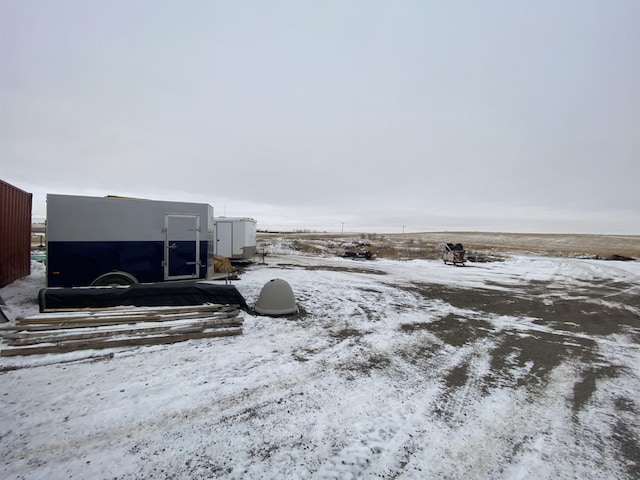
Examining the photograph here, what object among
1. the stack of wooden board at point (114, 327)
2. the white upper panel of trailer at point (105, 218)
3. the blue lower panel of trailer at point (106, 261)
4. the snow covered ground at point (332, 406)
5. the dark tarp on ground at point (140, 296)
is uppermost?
the white upper panel of trailer at point (105, 218)

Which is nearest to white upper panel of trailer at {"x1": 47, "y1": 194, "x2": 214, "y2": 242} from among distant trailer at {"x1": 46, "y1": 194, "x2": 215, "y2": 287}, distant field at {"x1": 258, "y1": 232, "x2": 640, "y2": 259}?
distant trailer at {"x1": 46, "y1": 194, "x2": 215, "y2": 287}

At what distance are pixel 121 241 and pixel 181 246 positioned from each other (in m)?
1.61

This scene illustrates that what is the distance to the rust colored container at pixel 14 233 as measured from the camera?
926cm

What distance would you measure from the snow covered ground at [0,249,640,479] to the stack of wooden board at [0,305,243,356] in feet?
0.85

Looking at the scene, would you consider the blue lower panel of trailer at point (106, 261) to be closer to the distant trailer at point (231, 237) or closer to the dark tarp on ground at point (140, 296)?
the dark tarp on ground at point (140, 296)

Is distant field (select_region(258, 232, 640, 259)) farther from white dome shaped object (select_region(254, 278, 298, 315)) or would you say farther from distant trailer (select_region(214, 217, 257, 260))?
white dome shaped object (select_region(254, 278, 298, 315))

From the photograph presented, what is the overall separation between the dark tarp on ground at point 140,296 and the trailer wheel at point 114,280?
1.17 m

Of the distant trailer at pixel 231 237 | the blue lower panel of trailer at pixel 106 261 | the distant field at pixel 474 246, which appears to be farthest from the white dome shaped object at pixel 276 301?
the distant field at pixel 474 246

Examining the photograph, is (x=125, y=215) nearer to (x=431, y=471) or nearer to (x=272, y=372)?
(x=272, y=372)

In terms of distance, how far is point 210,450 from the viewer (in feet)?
9.36

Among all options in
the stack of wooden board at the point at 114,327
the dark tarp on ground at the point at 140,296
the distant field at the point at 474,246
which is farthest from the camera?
Result: the distant field at the point at 474,246

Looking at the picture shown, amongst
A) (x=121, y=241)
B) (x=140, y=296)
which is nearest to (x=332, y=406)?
(x=140, y=296)

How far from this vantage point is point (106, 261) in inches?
331

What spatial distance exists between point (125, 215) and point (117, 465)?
305 inches
